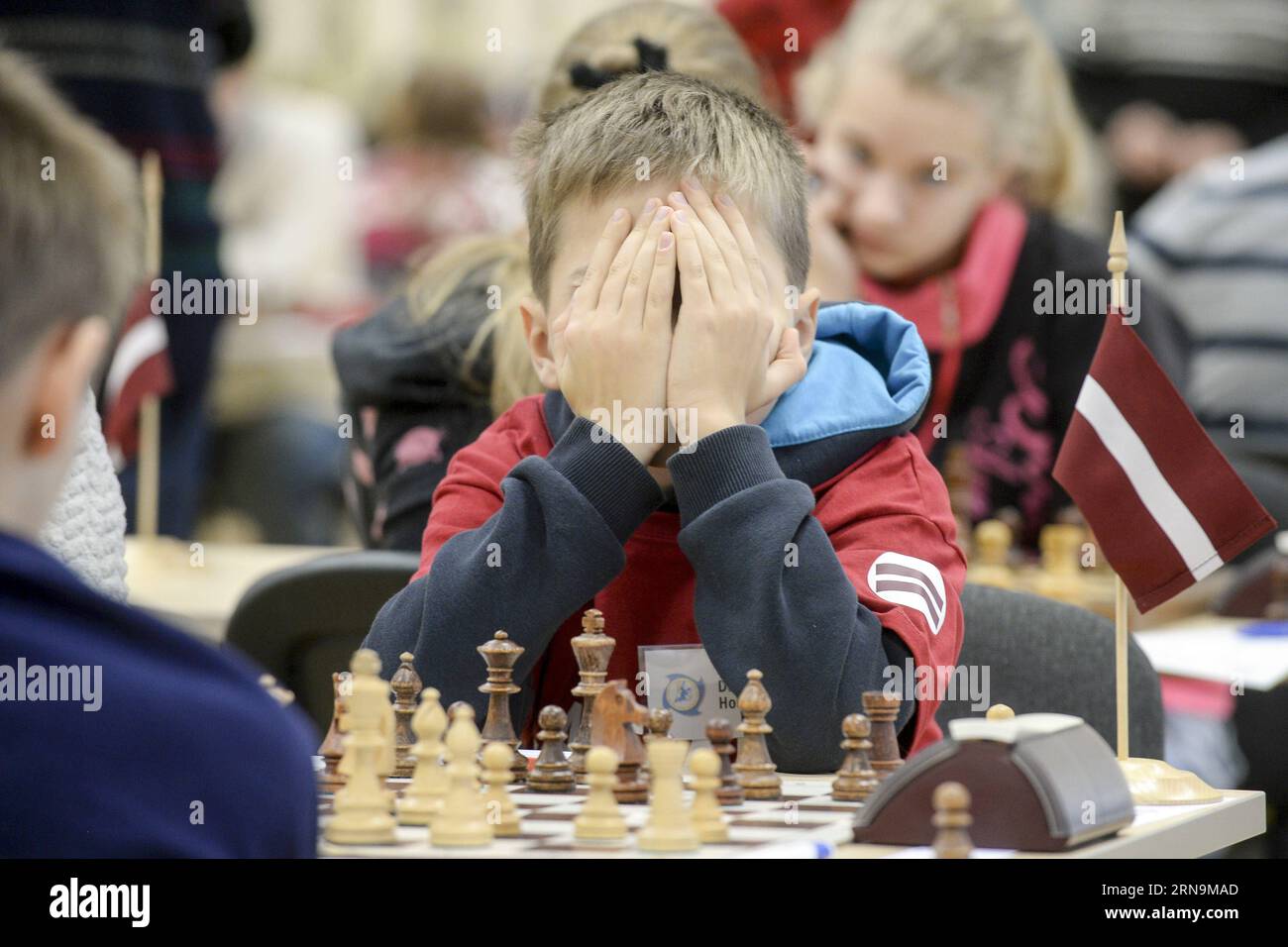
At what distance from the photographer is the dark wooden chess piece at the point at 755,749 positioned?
1.57 metres

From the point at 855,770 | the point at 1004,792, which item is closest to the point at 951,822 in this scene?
the point at 1004,792

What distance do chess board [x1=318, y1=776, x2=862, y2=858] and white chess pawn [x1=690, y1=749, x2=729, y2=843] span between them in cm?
1

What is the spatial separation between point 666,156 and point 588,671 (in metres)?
0.56

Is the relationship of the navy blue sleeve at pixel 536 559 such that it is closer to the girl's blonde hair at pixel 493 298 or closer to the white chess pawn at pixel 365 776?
the white chess pawn at pixel 365 776

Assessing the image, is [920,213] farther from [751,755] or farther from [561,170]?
[751,755]

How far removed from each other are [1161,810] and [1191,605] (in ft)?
6.72

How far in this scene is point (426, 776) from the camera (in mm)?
1448

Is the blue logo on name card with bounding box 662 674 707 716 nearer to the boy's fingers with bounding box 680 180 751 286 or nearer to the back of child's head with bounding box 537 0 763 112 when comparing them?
the boy's fingers with bounding box 680 180 751 286

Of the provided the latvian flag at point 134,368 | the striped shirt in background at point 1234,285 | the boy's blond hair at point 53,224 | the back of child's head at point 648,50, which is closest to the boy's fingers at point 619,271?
the boy's blond hair at point 53,224

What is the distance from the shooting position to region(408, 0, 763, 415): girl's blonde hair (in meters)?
2.83

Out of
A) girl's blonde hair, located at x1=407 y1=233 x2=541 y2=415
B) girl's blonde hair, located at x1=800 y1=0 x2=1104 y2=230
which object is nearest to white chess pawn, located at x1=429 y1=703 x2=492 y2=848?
girl's blonde hair, located at x1=407 y1=233 x2=541 y2=415

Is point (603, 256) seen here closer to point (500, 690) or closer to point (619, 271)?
point (619, 271)

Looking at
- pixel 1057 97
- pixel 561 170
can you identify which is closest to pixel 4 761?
pixel 561 170

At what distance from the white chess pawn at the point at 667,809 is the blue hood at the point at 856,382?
0.63 meters
